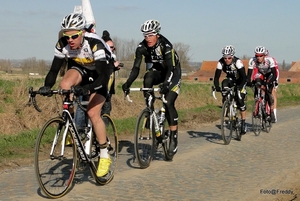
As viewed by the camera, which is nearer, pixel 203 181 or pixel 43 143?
pixel 43 143

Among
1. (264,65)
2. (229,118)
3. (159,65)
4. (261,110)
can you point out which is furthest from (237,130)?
(159,65)

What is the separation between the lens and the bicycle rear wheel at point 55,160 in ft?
21.4

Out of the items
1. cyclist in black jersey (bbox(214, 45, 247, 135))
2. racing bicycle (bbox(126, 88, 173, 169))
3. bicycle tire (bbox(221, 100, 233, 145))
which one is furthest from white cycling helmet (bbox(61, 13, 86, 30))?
cyclist in black jersey (bbox(214, 45, 247, 135))

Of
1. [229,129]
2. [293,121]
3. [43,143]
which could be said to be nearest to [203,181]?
[43,143]

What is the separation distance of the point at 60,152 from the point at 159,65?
147 inches

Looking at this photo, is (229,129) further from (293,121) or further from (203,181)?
(293,121)

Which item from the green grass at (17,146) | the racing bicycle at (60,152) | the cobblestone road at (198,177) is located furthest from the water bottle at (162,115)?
the green grass at (17,146)

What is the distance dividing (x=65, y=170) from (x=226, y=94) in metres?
6.60

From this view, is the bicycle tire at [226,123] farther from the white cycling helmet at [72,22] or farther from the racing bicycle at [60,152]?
the white cycling helmet at [72,22]

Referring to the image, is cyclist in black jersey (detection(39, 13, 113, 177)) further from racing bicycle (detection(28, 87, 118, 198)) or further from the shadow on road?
the shadow on road

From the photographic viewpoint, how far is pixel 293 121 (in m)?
18.0

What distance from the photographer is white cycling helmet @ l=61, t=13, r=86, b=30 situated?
6.76m

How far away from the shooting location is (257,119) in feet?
47.8

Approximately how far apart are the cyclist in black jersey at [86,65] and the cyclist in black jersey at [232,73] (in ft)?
18.8
